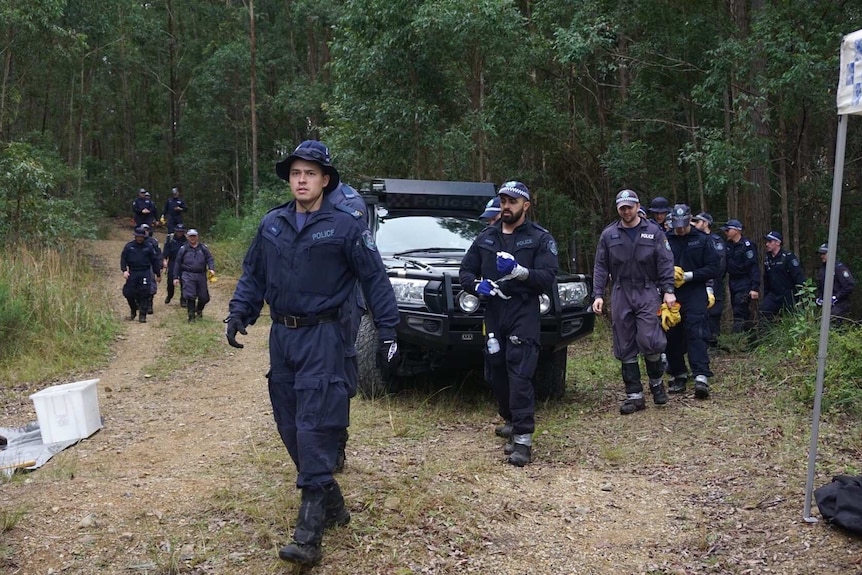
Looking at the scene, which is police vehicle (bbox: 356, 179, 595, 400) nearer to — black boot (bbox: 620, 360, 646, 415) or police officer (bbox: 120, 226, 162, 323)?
black boot (bbox: 620, 360, 646, 415)

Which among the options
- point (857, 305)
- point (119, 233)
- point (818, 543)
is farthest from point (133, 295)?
point (119, 233)

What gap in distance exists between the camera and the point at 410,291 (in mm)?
6539

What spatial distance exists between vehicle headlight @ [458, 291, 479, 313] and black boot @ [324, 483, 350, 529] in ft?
8.08

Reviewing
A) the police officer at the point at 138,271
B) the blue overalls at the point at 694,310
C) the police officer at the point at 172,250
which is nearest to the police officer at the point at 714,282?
the blue overalls at the point at 694,310

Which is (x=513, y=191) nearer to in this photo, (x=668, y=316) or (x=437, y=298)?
(x=437, y=298)

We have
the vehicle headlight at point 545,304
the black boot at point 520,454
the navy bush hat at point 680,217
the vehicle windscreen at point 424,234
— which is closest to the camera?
the black boot at point 520,454

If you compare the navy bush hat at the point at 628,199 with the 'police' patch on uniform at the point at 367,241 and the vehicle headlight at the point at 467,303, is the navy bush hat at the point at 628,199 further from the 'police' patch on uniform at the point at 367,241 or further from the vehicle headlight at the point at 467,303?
the 'police' patch on uniform at the point at 367,241

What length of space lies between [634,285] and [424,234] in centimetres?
213

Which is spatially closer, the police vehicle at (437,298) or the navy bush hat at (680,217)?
the police vehicle at (437,298)

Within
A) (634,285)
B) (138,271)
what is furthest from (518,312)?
(138,271)

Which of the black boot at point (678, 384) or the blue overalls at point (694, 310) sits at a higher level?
the blue overalls at point (694, 310)

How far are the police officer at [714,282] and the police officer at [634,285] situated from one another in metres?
1.01

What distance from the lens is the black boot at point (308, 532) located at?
3766 millimetres

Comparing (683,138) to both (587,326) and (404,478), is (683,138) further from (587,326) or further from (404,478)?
(404,478)
